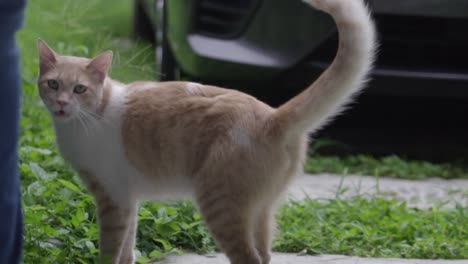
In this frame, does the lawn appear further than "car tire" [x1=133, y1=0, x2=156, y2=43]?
No

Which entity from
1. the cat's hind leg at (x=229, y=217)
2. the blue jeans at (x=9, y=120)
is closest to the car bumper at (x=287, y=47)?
the cat's hind leg at (x=229, y=217)

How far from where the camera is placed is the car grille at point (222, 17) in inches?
200

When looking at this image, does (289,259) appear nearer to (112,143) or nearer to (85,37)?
(112,143)

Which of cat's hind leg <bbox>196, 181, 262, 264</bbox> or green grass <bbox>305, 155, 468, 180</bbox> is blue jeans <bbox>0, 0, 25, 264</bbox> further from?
green grass <bbox>305, 155, 468, 180</bbox>

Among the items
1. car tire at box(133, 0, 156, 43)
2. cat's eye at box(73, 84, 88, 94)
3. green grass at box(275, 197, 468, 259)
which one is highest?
cat's eye at box(73, 84, 88, 94)

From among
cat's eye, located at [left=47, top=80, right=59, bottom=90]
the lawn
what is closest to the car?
the lawn

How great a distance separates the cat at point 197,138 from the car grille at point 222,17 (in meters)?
1.51

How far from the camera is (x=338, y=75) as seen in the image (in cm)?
319

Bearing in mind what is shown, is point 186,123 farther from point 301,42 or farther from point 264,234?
point 301,42

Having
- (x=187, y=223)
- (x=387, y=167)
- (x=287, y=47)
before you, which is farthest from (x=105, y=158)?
(x=387, y=167)

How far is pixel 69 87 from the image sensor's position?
3455 millimetres

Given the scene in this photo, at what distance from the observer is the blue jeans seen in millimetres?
2621

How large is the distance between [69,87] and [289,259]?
1150 millimetres

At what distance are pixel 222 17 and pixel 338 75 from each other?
6.67 ft
